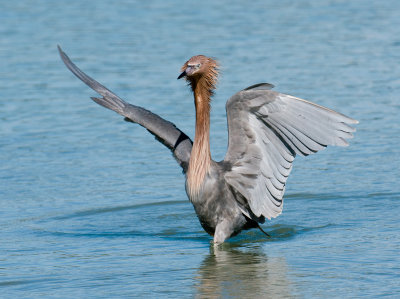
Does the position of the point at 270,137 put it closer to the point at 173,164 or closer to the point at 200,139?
the point at 200,139

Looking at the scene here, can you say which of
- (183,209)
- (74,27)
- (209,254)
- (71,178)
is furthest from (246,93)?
(74,27)

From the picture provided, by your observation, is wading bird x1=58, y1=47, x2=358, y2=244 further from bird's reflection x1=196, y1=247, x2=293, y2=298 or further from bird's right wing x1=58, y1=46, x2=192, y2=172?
bird's reflection x1=196, y1=247, x2=293, y2=298

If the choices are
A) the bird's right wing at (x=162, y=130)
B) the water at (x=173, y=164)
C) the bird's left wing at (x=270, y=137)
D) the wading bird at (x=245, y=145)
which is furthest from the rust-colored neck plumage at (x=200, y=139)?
the water at (x=173, y=164)

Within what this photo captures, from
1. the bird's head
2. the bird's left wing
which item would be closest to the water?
the bird's left wing

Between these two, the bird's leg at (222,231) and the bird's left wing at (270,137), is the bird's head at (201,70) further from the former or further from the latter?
the bird's leg at (222,231)

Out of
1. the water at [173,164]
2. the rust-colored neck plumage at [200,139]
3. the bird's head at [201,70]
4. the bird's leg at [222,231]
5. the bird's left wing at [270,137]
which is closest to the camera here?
the water at [173,164]

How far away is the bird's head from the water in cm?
151

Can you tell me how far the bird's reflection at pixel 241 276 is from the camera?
681cm

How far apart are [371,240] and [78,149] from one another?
4675mm

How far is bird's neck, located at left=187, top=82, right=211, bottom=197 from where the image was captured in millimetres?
8094

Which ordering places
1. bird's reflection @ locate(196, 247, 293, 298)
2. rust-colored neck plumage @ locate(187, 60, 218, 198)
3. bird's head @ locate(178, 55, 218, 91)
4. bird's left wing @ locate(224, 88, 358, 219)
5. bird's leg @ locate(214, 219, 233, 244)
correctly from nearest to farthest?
bird's reflection @ locate(196, 247, 293, 298) < bird's left wing @ locate(224, 88, 358, 219) < bird's head @ locate(178, 55, 218, 91) < rust-colored neck plumage @ locate(187, 60, 218, 198) < bird's leg @ locate(214, 219, 233, 244)

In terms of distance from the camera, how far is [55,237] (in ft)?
27.7

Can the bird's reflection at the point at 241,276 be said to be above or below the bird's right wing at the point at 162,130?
below

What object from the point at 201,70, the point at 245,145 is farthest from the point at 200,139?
the point at 201,70
